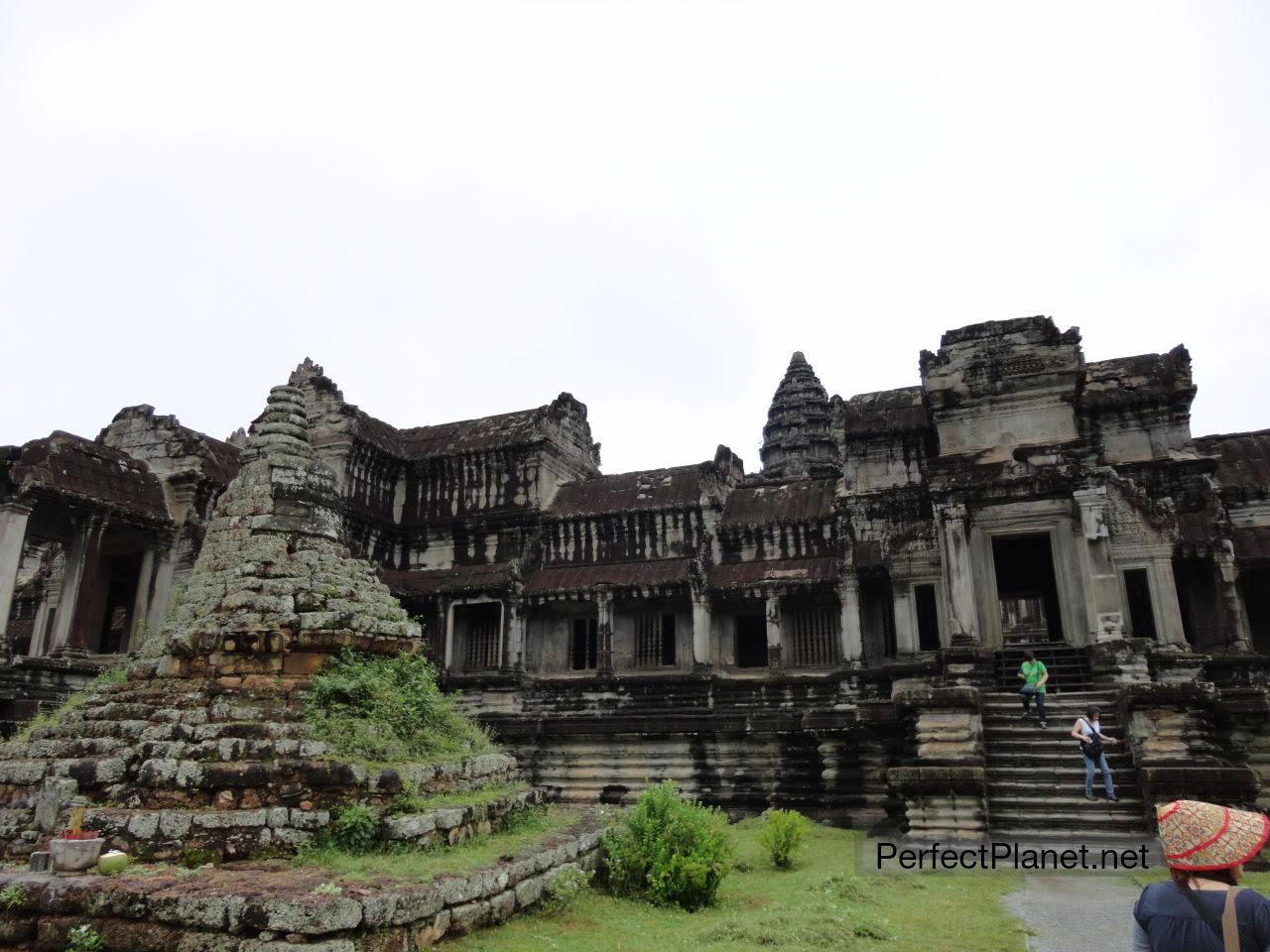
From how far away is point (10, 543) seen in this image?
20.9 m

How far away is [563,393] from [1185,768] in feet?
65.9

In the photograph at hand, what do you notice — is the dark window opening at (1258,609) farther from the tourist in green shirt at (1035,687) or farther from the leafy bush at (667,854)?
the leafy bush at (667,854)

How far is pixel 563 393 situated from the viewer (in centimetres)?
2797

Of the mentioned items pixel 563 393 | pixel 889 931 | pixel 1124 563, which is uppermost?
pixel 563 393

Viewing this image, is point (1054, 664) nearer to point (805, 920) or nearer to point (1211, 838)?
point (805, 920)

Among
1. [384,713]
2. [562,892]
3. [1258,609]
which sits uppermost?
[1258,609]

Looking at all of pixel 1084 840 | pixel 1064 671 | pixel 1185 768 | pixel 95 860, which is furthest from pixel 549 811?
pixel 1064 671

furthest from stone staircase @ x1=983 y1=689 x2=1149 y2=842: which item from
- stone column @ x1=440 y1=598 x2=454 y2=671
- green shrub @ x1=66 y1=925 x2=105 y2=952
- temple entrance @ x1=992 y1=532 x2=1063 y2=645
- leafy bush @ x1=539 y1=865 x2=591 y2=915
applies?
stone column @ x1=440 y1=598 x2=454 y2=671

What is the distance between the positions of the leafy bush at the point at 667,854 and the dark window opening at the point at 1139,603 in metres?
12.7

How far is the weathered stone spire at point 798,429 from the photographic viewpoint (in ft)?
138

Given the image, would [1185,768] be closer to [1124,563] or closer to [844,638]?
[1124,563]

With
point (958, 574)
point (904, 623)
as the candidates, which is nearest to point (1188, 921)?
point (958, 574)

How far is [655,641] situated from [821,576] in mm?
5047

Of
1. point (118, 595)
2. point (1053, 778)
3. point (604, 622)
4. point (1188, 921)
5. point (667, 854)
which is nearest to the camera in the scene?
point (1188, 921)
